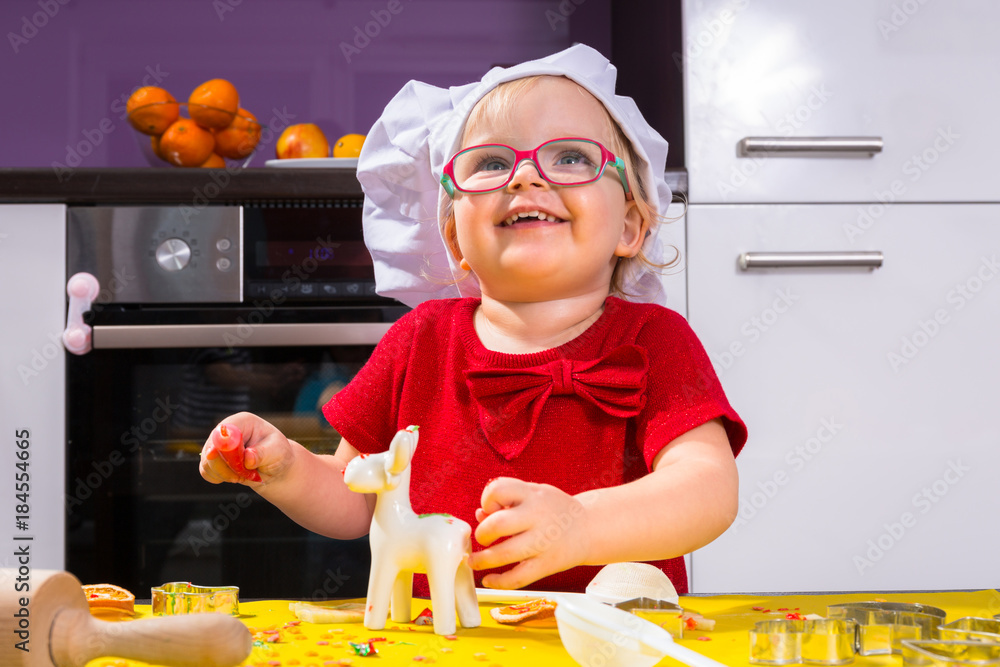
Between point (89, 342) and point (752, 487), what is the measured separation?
115cm

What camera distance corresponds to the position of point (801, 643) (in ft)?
1.52

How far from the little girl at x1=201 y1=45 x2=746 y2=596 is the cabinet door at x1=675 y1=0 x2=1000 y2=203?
69 cm

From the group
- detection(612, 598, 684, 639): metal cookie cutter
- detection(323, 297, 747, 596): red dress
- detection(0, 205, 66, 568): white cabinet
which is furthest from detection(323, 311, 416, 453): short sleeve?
detection(0, 205, 66, 568): white cabinet

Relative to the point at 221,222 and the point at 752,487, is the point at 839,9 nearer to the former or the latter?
the point at 752,487

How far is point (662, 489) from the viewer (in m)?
0.66

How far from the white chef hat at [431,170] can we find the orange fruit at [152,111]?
87 cm

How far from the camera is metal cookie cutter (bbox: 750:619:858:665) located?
46 cm

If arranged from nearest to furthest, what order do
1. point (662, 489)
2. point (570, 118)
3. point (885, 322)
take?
point (662, 489) < point (570, 118) < point (885, 322)

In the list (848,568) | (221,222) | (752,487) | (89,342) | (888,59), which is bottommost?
(848,568)

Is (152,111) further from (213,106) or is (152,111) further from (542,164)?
(542,164)

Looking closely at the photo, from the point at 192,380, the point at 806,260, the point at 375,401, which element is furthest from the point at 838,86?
the point at 192,380

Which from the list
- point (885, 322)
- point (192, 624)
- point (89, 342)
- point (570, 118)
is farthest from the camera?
point (885, 322)

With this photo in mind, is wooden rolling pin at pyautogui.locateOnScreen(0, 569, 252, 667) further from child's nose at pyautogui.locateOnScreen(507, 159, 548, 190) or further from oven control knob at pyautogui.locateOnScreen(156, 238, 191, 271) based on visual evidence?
oven control knob at pyautogui.locateOnScreen(156, 238, 191, 271)

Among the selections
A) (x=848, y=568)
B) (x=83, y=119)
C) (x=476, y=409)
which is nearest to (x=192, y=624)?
Result: (x=476, y=409)
